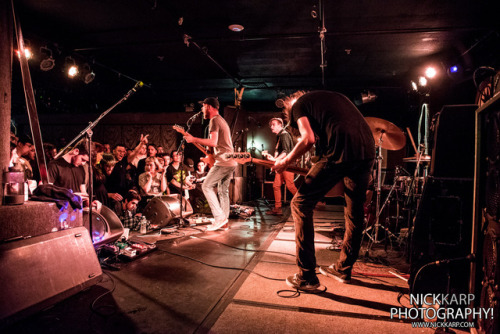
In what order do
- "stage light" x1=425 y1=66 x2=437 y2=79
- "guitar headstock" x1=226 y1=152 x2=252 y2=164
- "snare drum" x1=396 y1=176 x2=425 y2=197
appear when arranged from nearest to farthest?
"snare drum" x1=396 y1=176 x2=425 y2=197
"guitar headstock" x1=226 y1=152 x2=252 y2=164
"stage light" x1=425 y1=66 x2=437 y2=79

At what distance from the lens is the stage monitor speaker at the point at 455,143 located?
219cm

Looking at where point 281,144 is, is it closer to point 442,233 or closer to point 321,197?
point 321,197

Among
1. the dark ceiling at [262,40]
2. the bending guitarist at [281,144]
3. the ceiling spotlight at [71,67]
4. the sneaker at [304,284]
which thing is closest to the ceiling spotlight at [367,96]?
the dark ceiling at [262,40]

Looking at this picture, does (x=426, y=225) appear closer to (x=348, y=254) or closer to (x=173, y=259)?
(x=348, y=254)

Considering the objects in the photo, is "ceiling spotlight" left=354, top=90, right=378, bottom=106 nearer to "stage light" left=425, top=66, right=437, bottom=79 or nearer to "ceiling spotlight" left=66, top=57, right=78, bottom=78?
"stage light" left=425, top=66, right=437, bottom=79

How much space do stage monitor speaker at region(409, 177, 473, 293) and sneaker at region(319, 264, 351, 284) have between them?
25.0 inches

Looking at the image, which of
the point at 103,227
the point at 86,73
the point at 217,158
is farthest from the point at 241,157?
the point at 86,73

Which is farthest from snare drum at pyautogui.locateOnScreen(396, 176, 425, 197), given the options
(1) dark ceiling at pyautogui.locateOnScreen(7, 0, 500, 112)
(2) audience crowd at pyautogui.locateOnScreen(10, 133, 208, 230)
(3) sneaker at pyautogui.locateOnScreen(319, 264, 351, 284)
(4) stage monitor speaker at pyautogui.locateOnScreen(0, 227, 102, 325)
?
(4) stage monitor speaker at pyautogui.locateOnScreen(0, 227, 102, 325)

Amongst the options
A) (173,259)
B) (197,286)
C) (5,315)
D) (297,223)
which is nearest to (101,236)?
(173,259)

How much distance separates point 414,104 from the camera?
908 centimetres

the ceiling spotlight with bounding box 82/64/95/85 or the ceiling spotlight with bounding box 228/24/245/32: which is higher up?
the ceiling spotlight with bounding box 228/24/245/32

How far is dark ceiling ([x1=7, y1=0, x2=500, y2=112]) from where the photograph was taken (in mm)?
5340

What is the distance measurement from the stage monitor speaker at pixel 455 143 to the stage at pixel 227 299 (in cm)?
109

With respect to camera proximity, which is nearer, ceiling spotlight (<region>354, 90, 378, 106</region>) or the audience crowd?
the audience crowd
